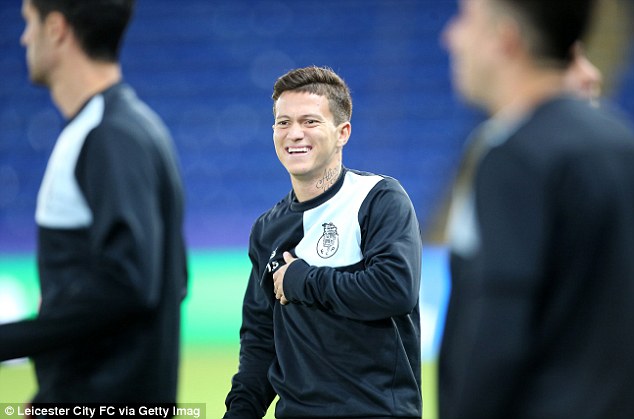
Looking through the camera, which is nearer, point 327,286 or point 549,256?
point 549,256

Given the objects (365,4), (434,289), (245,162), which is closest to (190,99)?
(245,162)

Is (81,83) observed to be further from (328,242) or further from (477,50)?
(477,50)

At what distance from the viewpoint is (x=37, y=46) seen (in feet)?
A: 7.80

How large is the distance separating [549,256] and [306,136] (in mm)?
1550

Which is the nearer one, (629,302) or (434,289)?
(629,302)

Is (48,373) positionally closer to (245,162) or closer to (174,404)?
(174,404)

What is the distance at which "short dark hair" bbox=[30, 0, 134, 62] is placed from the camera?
2.34 metres

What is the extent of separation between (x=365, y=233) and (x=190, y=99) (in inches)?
431

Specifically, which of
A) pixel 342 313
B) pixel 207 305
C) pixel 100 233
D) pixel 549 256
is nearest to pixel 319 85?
pixel 342 313

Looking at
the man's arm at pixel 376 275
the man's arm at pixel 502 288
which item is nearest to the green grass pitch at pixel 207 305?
the man's arm at pixel 376 275

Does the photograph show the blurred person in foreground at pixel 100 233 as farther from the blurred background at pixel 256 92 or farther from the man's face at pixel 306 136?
the blurred background at pixel 256 92

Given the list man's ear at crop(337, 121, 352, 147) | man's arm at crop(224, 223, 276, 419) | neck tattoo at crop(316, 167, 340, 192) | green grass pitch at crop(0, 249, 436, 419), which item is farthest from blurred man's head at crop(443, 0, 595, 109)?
green grass pitch at crop(0, 249, 436, 419)

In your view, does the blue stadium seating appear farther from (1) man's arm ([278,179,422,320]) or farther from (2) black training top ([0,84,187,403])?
(2) black training top ([0,84,187,403])

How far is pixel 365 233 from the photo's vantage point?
2.93 meters
